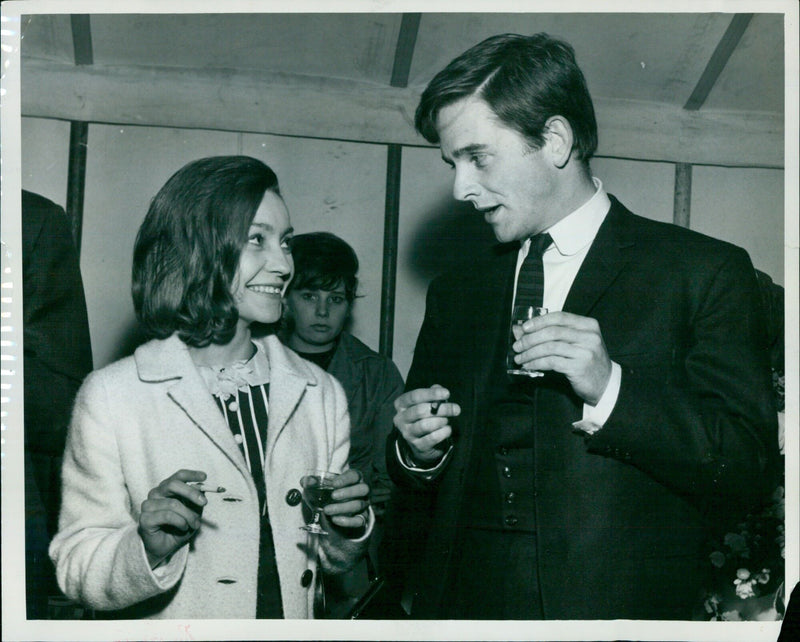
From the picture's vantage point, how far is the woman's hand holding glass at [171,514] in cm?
220

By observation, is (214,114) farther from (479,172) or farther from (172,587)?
(172,587)

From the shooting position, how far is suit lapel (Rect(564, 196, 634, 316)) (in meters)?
2.25

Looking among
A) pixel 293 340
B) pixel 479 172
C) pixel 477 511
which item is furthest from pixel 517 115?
pixel 477 511

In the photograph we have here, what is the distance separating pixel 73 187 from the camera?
239 centimetres

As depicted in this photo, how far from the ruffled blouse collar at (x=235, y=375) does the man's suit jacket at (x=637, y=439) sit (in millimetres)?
345

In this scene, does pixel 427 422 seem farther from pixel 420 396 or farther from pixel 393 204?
pixel 393 204

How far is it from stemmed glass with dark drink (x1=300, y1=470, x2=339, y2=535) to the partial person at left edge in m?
0.57

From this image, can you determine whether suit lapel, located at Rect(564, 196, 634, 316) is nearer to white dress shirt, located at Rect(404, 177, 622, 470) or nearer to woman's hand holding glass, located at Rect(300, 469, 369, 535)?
white dress shirt, located at Rect(404, 177, 622, 470)

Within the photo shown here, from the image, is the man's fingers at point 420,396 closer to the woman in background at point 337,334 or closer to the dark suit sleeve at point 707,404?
the woman in background at point 337,334

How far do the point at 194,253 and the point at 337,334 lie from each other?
1.26ft

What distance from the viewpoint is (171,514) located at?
221 centimetres

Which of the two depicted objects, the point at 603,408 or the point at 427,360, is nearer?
the point at 603,408

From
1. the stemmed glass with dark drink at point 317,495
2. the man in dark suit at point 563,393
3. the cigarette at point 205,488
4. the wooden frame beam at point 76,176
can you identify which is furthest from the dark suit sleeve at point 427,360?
the wooden frame beam at point 76,176

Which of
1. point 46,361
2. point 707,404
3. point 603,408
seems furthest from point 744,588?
point 46,361
